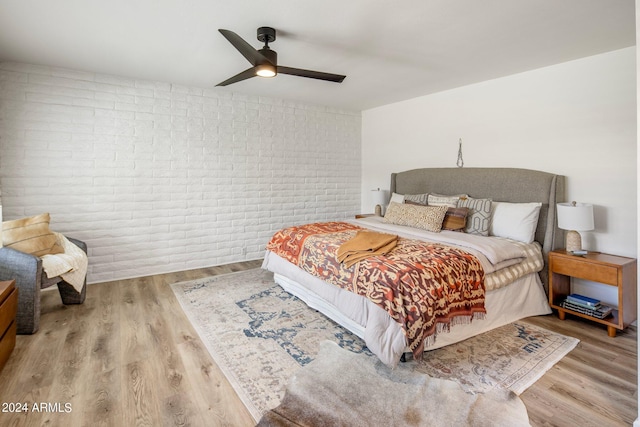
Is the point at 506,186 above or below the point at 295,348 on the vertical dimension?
above

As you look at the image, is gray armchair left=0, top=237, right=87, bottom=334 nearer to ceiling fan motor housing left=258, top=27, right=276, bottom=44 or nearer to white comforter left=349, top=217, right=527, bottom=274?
ceiling fan motor housing left=258, top=27, right=276, bottom=44

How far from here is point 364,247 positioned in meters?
2.71

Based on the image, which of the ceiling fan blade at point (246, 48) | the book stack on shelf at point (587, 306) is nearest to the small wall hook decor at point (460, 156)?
the book stack on shelf at point (587, 306)

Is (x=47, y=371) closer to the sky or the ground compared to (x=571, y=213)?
closer to the ground

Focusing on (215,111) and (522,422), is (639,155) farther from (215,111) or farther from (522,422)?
(215,111)

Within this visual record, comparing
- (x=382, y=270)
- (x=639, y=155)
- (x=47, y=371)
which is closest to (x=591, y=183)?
(x=639, y=155)

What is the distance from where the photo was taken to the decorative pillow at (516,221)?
3.24 m

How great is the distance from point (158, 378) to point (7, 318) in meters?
1.14

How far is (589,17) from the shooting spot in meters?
2.35

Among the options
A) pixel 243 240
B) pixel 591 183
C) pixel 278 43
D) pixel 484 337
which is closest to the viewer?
pixel 484 337

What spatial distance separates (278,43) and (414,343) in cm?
258

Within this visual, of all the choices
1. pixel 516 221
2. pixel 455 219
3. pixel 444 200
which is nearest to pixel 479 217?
pixel 455 219

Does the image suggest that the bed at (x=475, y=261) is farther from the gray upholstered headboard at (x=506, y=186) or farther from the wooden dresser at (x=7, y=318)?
the wooden dresser at (x=7, y=318)

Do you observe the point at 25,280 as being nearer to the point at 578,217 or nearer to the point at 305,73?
the point at 305,73
